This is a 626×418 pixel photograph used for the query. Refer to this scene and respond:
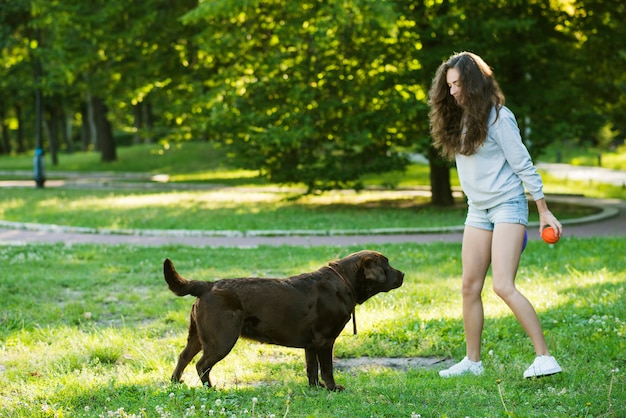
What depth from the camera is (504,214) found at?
5723 millimetres

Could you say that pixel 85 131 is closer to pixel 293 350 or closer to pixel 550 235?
pixel 293 350

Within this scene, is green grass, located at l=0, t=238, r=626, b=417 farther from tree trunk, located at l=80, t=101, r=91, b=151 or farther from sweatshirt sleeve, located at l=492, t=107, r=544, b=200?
tree trunk, located at l=80, t=101, r=91, b=151

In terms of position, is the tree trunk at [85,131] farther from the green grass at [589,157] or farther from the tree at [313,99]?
the tree at [313,99]

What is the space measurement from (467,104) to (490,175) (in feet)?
1.69

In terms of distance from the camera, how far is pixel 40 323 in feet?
26.2

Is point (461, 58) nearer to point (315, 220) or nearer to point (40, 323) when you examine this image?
point (40, 323)

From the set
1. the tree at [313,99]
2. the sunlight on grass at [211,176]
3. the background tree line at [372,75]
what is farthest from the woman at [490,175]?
the sunlight on grass at [211,176]

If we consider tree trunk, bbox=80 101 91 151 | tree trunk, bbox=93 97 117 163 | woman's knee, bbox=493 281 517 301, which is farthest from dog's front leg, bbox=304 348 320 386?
tree trunk, bbox=80 101 91 151

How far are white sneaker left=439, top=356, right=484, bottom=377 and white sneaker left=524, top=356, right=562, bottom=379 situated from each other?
43 cm

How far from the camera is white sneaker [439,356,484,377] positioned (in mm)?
5977

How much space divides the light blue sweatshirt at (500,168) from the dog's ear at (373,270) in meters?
0.84

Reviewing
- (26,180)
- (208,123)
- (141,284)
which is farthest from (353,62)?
(26,180)

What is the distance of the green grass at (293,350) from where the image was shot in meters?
5.06

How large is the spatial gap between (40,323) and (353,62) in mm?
13164
